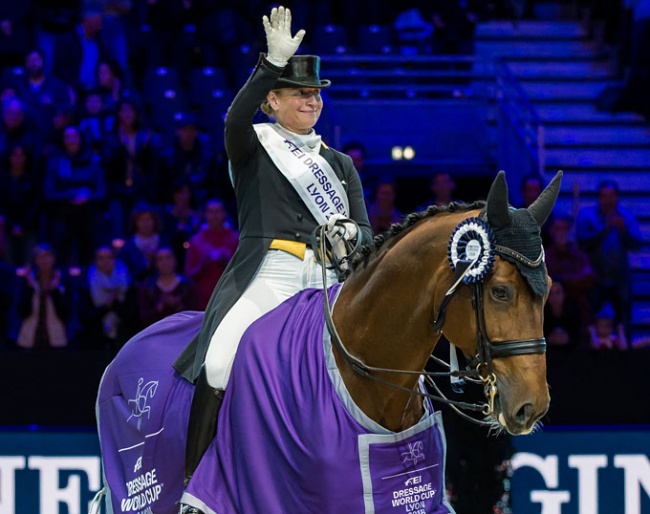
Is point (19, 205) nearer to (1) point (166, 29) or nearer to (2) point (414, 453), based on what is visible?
(1) point (166, 29)

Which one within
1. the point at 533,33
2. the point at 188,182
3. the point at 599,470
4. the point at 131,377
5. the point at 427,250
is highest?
the point at 533,33

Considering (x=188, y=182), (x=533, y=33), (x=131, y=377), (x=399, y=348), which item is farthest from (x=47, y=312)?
(x=533, y=33)

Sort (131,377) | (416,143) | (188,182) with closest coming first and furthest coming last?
(131,377) → (188,182) → (416,143)

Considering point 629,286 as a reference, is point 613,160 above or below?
above

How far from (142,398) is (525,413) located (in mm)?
1874

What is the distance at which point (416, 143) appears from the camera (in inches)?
495

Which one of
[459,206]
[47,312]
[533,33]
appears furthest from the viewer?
[533,33]

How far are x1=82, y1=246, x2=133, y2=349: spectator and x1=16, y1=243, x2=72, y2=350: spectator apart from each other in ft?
0.64

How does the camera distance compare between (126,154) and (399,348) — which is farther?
(126,154)

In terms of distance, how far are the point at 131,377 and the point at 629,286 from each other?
5.49 m

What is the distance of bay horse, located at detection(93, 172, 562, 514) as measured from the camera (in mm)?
4258

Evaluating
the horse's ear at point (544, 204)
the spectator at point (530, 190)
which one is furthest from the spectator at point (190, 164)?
the horse's ear at point (544, 204)

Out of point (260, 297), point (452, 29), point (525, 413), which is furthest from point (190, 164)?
point (525, 413)

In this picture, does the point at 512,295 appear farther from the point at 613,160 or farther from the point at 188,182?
→ the point at 613,160
